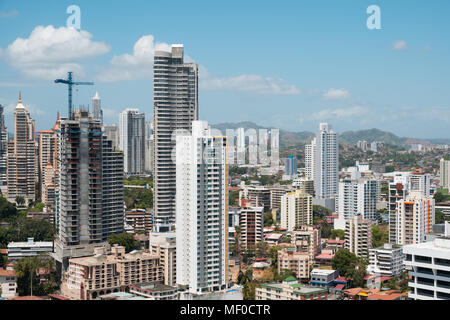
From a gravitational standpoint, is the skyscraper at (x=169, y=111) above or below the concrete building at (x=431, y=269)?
above

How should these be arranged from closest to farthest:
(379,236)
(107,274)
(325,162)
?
(107,274), (379,236), (325,162)

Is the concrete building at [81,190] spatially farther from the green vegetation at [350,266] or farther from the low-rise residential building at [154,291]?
the green vegetation at [350,266]

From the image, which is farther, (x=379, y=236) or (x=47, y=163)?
(x=47, y=163)

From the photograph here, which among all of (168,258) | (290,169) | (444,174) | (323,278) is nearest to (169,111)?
(168,258)

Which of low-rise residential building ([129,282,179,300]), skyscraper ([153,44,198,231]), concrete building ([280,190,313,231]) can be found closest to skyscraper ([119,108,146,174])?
skyscraper ([153,44,198,231])

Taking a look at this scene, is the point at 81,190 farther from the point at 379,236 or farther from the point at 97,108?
the point at 379,236

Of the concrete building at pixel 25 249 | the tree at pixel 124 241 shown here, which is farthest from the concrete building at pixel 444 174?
the concrete building at pixel 25 249
